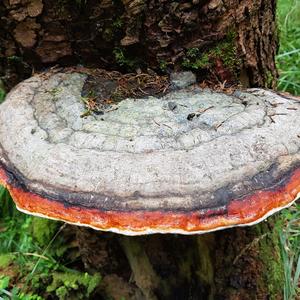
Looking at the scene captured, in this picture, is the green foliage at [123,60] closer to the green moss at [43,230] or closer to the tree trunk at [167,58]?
the tree trunk at [167,58]

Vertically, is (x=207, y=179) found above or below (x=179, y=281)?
above

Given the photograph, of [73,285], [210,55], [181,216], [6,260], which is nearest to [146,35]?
[210,55]

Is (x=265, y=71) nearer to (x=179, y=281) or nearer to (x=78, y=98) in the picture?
(x=78, y=98)

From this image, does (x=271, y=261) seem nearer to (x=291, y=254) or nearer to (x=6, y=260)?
(x=291, y=254)

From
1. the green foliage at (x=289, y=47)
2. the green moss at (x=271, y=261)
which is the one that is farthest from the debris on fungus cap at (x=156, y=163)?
the green foliage at (x=289, y=47)

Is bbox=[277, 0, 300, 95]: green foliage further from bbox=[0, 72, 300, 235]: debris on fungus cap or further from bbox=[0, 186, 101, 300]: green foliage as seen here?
bbox=[0, 186, 101, 300]: green foliage

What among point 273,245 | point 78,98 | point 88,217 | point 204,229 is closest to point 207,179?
point 204,229

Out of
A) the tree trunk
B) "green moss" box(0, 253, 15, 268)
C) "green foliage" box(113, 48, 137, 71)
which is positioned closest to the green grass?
the tree trunk
